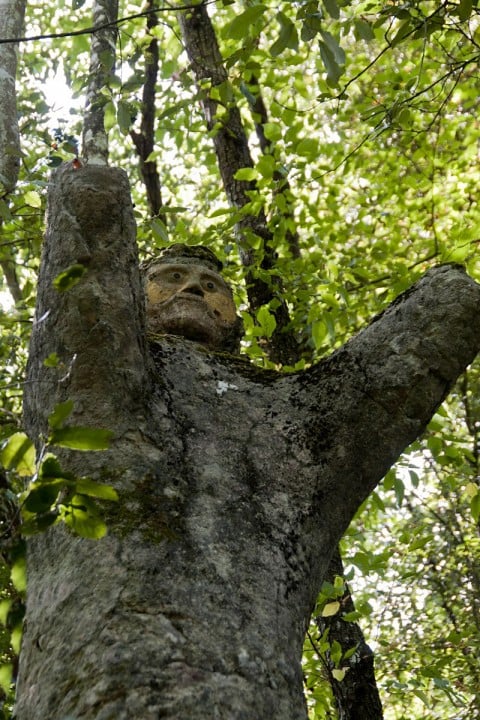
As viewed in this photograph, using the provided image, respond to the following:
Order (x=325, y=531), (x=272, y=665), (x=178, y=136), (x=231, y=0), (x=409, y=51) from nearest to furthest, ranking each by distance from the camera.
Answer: (x=272, y=665) → (x=325, y=531) → (x=231, y=0) → (x=178, y=136) → (x=409, y=51)

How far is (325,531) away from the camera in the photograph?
2094 millimetres

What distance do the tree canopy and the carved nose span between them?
19.7 inches

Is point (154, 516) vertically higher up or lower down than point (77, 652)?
higher up

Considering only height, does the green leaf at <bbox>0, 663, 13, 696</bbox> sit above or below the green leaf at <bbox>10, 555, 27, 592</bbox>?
below

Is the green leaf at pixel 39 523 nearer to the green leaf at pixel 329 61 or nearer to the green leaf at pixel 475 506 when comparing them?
the green leaf at pixel 329 61

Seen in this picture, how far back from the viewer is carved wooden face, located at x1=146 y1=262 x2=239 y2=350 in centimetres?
305

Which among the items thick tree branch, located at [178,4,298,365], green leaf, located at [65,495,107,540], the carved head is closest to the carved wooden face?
the carved head

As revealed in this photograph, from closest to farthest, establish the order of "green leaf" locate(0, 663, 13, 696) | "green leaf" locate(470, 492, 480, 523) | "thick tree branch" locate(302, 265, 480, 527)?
"green leaf" locate(0, 663, 13, 696), "thick tree branch" locate(302, 265, 480, 527), "green leaf" locate(470, 492, 480, 523)

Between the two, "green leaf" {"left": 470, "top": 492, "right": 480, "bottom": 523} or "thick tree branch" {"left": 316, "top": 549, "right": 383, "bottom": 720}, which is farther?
"thick tree branch" {"left": 316, "top": 549, "right": 383, "bottom": 720}

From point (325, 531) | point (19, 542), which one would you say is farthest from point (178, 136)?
point (19, 542)

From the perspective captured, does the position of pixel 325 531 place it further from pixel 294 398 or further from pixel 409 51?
pixel 409 51

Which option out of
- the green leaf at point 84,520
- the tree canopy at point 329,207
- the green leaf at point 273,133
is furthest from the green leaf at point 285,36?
the green leaf at point 273,133

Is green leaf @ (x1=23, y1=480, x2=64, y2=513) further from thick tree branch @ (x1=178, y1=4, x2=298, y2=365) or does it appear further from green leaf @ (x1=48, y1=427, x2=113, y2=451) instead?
thick tree branch @ (x1=178, y1=4, x2=298, y2=365)

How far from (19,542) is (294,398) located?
1173 millimetres
